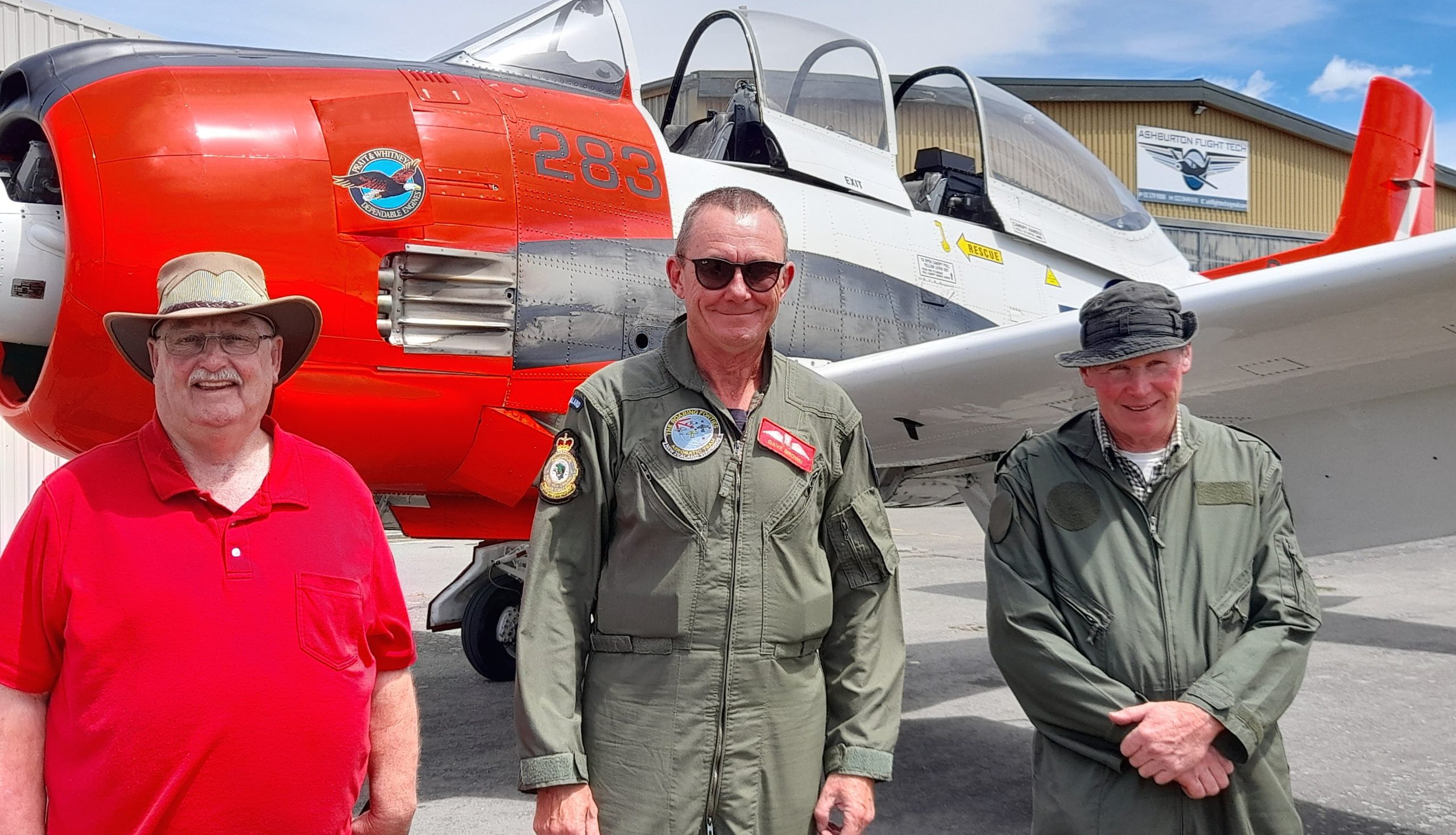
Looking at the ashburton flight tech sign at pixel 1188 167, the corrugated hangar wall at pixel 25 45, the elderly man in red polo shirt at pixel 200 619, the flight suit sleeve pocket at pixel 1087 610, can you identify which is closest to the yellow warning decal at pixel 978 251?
the flight suit sleeve pocket at pixel 1087 610

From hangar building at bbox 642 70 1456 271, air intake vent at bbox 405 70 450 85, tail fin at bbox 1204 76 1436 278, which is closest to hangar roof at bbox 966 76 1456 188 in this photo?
hangar building at bbox 642 70 1456 271

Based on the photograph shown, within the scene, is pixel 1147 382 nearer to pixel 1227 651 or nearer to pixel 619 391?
pixel 1227 651

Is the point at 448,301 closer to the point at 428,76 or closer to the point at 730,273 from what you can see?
the point at 428,76

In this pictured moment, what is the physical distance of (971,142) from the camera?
16.8ft

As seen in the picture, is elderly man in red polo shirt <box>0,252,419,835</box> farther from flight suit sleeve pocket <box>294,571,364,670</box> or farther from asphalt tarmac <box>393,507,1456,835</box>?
asphalt tarmac <box>393,507,1456,835</box>

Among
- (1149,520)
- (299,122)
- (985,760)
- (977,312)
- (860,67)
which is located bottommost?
(985,760)

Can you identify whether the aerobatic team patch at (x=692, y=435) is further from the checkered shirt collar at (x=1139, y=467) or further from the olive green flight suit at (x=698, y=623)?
the checkered shirt collar at (x=1139, y=467)

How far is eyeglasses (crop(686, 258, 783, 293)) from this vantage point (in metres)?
1.84

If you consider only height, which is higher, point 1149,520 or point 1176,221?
point 1176,221

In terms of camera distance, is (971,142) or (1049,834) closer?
(1049,834)

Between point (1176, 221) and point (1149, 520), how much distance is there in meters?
28.1

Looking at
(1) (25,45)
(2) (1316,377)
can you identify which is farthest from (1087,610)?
(1) (25,45)

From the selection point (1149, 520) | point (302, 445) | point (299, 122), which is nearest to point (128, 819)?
point (302, 445)

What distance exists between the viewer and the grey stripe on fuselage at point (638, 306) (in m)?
3.56
